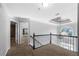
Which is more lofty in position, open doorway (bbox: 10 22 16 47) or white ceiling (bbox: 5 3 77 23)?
white ceiling (bbox: 5 3 77 23)

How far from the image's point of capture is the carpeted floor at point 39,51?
191 cm

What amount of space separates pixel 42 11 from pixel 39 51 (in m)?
0.73

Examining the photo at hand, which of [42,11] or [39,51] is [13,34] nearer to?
[39,51]

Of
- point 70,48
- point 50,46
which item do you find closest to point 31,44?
point 50,46

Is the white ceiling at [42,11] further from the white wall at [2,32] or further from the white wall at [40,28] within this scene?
the white wall at [2,32]

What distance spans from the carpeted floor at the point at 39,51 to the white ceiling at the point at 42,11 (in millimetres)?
512

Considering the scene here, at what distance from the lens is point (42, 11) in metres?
1.91

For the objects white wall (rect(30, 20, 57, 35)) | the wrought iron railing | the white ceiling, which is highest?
the white ceiling

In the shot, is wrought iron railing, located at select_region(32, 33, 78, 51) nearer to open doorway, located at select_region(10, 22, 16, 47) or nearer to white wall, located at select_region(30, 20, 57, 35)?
white wall, located at select_region(30, 20, 57, 35)

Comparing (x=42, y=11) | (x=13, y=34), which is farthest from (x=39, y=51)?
(x=42, y=11)

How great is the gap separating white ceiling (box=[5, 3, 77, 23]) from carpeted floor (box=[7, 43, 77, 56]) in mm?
512

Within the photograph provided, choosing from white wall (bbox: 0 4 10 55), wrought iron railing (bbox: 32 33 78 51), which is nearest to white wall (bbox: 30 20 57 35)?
wrought iron railing (bbox: 32 33 78 51)

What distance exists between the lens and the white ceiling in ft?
6.11

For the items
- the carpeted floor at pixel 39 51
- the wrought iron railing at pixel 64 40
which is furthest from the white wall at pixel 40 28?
the carpeted floor at pixel 39 51
